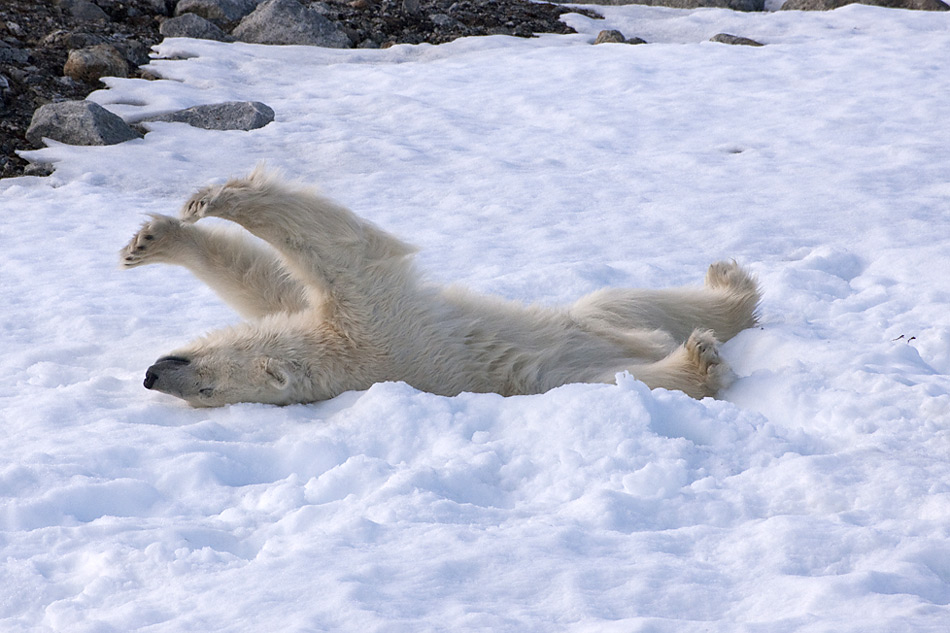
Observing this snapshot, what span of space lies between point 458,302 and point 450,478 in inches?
59.5

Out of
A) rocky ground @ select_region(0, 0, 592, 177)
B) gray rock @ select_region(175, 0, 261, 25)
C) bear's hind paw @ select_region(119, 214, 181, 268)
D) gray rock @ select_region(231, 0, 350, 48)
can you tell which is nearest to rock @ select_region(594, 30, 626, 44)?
rocky ground @ select_region(0, 0, 592, 177)

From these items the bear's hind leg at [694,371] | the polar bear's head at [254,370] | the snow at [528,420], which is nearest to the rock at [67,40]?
the snow at [528,420]

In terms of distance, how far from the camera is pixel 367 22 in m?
13.0

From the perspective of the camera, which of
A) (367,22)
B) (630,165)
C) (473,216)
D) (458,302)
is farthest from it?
(367,22)

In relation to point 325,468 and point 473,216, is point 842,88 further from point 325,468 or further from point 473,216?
point 325,468

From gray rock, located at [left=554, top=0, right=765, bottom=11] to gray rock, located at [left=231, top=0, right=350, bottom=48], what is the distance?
13.4ft

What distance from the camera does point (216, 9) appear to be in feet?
41.2

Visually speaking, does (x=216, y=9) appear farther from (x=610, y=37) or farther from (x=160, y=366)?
(x=160, y=366)

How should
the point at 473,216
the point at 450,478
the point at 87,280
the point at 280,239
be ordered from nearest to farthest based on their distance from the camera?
the point at 450,478 < the point at 280,239 < the point at 87,280 < the point at 473,216

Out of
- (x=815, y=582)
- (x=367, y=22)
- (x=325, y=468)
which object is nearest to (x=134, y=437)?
(x=325, y=468)

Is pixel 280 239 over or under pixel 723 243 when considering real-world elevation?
over

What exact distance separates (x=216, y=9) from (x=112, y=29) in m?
1.55

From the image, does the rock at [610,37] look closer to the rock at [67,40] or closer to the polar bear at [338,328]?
the rock at [67,40]

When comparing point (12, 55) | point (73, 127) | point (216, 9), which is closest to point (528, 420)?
point (73, 127)
